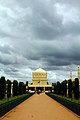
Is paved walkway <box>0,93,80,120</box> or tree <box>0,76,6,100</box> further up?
tree <box>0,76,6,100</box>

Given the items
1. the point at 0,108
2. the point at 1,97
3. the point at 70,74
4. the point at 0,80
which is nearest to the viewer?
the point at 0,108

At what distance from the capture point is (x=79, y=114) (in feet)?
90.9

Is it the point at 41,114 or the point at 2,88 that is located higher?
the point at 2,88

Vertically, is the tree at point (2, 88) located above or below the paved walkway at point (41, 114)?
above

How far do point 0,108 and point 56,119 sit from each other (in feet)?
18.5

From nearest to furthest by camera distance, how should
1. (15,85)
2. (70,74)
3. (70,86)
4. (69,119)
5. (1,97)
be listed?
(69,119)
(1,97)
(70,86)
(15,85)
(70,74)

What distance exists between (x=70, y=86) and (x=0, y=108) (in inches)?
1780

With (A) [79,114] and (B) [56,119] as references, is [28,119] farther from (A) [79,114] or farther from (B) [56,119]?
(A) [79,114]

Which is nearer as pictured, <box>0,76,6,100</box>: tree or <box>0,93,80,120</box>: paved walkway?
<box>0,93,80,120</box>: paved walkway

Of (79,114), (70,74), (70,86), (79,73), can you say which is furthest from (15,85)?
(70,74)

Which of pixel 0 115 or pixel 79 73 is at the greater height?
pixel 79 73

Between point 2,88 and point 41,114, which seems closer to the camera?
point 41,114

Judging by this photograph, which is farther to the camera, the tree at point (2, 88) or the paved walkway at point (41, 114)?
the tree at point (2, 88)

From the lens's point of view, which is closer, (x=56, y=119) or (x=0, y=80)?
(x=56, y=119)
